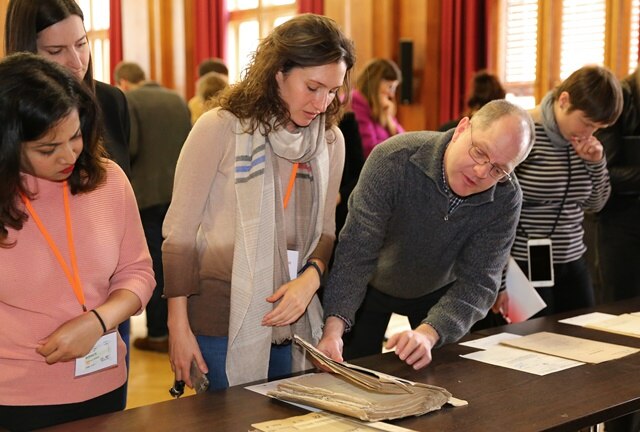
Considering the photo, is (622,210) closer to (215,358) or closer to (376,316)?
(376,316)

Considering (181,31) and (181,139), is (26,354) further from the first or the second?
(181,31)

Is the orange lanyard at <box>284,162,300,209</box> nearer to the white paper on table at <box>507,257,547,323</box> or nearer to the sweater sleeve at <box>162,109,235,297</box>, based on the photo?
the sweater sleeve at <box>162,109,235,297</box>

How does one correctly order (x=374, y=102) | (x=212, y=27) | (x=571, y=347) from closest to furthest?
(x=571, y=347)
(x=374, y=102)
(x=212, y=27)

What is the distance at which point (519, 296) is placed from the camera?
2.58 m

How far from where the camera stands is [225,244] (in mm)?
1913

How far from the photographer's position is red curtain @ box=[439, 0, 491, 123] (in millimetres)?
5961

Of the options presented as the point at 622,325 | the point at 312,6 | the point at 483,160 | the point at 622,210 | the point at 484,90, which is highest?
the point at 312,6

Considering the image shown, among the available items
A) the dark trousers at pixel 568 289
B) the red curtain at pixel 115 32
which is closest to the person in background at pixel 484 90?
the dark trousers at pixel 568 289

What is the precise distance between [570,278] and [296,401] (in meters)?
1.55

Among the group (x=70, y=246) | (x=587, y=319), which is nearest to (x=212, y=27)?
(x=587, y=319)

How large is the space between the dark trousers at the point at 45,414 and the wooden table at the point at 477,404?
0.11 metres

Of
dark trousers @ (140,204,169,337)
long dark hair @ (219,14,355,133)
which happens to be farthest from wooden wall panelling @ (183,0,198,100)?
long dark hair @ (219,14,355,133)

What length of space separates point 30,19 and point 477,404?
1.28 m

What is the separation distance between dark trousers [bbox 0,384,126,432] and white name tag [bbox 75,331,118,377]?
0.06 meters
